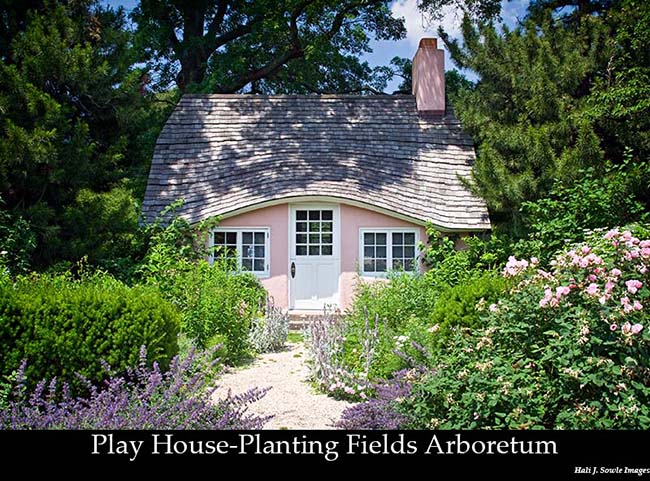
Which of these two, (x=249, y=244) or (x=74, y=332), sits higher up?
(x=249, y=244)

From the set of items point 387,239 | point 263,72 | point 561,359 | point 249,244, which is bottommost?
point 561,359

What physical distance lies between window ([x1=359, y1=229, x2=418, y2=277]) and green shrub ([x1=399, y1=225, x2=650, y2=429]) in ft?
28.5

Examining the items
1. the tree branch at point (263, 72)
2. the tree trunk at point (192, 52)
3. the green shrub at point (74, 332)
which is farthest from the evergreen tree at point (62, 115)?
the tree branch at point (263, 72)

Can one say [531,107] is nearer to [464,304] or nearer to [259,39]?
[464,304]

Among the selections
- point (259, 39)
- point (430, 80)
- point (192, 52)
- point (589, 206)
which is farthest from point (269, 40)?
point (589, 206)

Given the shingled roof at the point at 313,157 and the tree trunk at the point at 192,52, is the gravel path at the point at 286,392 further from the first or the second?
the tree trunk at the point at 192,52

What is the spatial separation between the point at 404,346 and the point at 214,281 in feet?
12.9

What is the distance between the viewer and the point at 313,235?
46.8ft

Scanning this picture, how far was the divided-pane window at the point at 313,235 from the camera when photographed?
14.2 metres

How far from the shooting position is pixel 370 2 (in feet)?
72.9

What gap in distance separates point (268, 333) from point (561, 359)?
669 centimetres

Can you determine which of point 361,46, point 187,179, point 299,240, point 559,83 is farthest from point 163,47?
point 559,83

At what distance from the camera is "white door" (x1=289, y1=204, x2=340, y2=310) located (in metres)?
14.2

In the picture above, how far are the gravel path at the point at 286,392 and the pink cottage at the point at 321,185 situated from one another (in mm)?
3568
